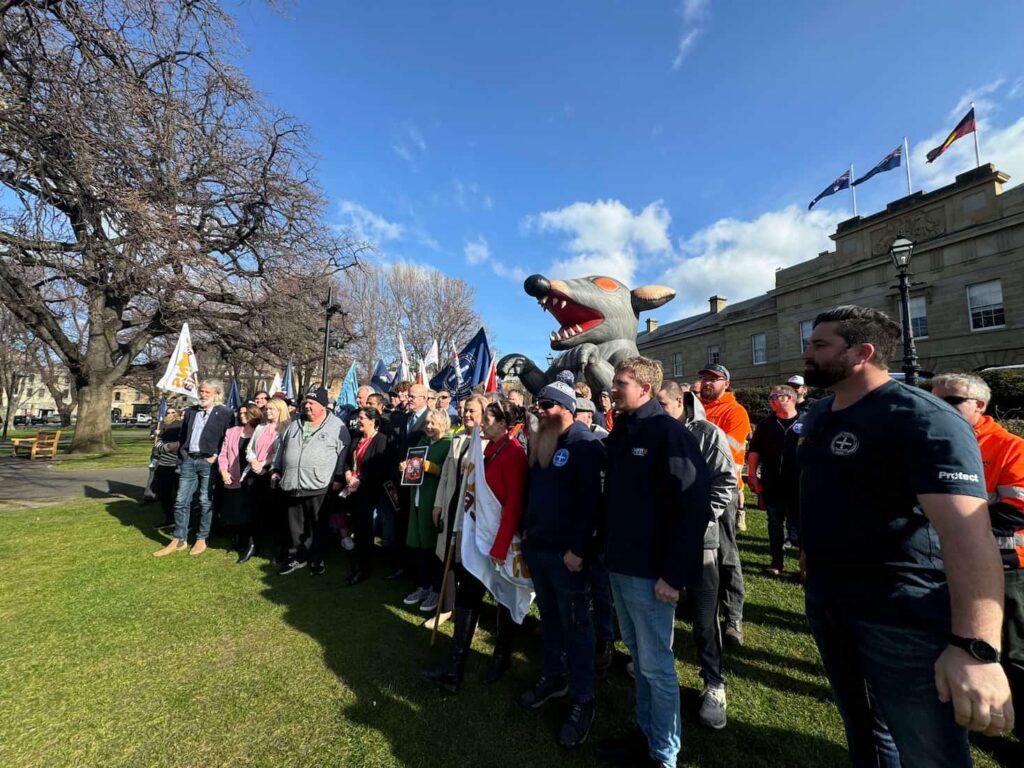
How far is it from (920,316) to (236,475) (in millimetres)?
27821

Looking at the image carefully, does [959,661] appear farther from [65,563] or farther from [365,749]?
[65,563]

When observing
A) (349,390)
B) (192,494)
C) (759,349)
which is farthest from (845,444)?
(759,349)

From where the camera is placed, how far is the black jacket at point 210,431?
609cm

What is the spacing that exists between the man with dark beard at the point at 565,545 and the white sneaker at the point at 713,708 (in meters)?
0.68

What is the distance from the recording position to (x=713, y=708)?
2.72 m

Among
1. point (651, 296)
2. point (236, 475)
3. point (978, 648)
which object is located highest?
point (651, 296)

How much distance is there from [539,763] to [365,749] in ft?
3.24

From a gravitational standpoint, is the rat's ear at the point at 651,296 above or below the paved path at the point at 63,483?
above

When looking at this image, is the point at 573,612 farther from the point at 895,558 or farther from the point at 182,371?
the point at 182,371

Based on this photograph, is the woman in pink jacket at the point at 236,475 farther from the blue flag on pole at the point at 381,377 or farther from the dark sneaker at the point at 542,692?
the dark sneaker at the point at 542,692

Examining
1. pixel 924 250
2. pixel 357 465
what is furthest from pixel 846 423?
pixel 924 250

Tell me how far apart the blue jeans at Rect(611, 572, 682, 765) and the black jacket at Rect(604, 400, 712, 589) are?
140 mm

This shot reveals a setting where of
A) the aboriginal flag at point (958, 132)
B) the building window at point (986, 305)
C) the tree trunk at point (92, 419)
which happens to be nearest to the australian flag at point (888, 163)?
the aboriginal flag at point (958, 132)

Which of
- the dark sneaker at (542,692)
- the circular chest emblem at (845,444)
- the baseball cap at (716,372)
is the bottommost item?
the dark sneaker at (542,692)
